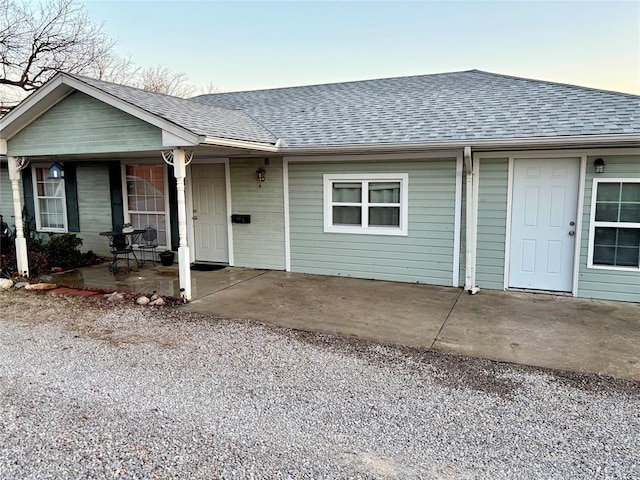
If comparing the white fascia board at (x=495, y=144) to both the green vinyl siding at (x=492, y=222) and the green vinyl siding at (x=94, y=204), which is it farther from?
the green vinyl siding at (x=94, y=204)

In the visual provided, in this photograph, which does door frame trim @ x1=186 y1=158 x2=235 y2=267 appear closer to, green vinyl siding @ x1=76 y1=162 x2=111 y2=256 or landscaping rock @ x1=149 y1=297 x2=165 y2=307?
green vinyl siding @ x1=76 y1=162 x2=111 y2=256

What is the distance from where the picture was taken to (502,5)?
10.5 m

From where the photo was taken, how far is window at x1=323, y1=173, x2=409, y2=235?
7.69 metres

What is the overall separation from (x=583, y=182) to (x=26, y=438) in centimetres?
719

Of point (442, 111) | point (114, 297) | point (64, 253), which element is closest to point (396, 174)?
point (442, 111)

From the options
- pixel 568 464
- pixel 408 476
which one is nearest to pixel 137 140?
pixel 408 476

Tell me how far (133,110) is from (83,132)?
56.0 inches

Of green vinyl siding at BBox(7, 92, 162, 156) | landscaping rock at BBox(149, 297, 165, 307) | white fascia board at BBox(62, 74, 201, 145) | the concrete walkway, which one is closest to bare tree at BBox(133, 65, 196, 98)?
green vinyl siding at BBox(7, 92, 162, 156)

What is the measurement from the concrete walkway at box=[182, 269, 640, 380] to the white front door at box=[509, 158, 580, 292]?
1.19 ft

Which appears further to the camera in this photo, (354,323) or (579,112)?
(579,112)

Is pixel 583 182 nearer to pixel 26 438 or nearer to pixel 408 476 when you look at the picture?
pixel 408 476

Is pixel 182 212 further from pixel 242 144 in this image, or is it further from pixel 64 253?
pixel 64 253

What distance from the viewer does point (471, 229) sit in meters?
7.12

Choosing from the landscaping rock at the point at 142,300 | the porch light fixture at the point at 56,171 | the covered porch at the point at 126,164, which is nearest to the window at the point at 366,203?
the covered porch at the point at 126,164
